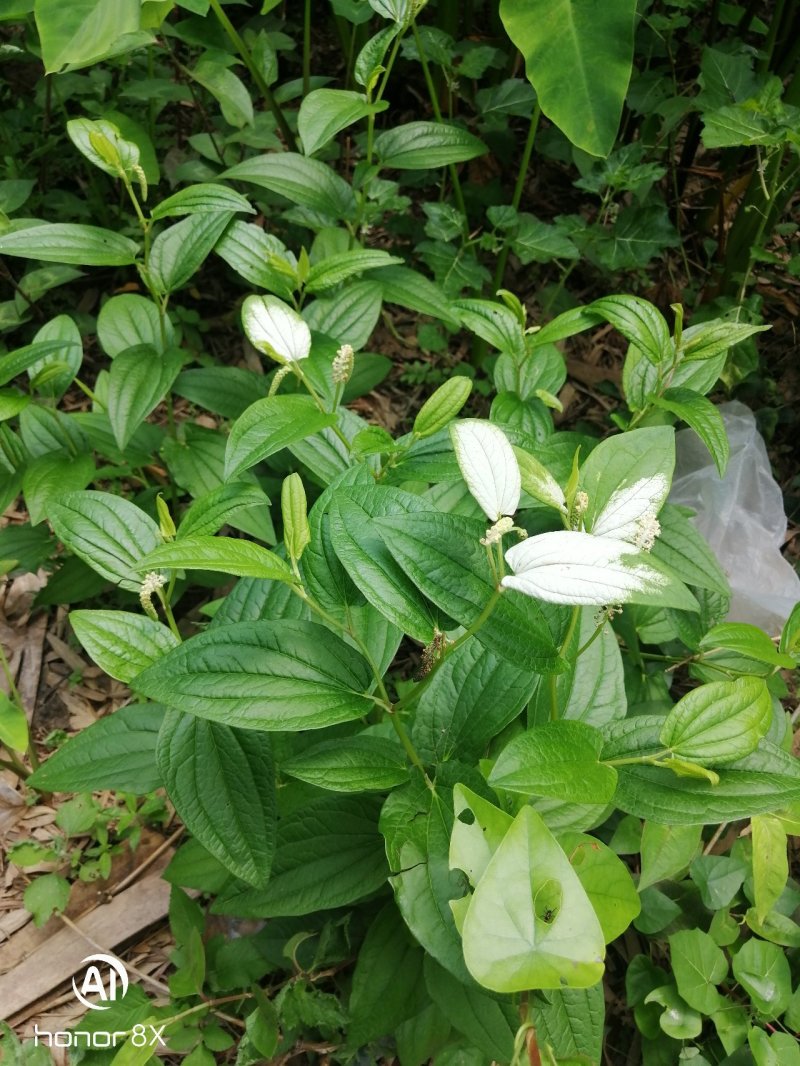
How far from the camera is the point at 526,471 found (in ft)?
2.42

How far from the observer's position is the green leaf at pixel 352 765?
0.75 meters

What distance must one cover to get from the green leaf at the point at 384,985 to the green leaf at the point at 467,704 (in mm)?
259

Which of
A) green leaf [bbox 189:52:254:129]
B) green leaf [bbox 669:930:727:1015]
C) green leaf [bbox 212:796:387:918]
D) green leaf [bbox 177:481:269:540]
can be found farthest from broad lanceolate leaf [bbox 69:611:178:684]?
A: green leaf [bbox 189:52:254:129]

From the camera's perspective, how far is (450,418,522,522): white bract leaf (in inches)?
26.2

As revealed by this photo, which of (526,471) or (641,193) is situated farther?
(641,193)

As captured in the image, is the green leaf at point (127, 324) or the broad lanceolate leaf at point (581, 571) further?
the green leaf at point (127, 324)

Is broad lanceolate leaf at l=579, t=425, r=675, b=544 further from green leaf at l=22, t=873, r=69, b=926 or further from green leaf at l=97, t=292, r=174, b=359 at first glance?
green leaf at l=22, t=873, r=69, b=926

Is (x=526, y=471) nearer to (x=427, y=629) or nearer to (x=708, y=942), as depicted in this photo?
(x=427, y=629)

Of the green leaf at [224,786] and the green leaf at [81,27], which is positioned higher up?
the green leaf at [81,27]

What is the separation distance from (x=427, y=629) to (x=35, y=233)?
917mm

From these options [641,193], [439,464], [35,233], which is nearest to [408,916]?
[439,464]

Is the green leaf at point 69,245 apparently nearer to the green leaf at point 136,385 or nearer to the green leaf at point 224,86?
the green leaf at point 136,385

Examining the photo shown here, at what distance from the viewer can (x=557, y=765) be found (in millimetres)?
676

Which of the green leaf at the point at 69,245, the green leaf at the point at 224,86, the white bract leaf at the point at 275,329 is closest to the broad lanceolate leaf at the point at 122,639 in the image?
the white bract leaf at the point at 275,329
